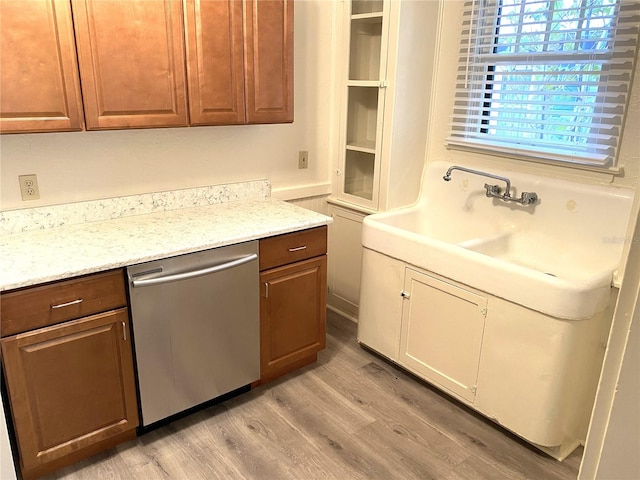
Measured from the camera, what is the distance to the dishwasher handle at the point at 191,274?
1.93 meters

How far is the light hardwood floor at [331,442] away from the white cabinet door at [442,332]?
0.16 m

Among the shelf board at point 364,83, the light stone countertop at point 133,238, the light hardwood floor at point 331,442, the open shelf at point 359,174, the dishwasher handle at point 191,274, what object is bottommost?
the light hardwood floor at point 331,442

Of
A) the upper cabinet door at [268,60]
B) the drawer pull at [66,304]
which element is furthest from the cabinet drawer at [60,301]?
the upper cabinet door at [268,60]

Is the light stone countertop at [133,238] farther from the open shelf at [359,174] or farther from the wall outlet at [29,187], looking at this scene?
the open shelf at [359,174]

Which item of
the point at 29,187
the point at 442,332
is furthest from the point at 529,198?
the point at 29,187

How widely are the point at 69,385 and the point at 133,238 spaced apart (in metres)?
0.62

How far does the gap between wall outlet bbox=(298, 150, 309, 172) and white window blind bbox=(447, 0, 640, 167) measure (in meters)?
0.86

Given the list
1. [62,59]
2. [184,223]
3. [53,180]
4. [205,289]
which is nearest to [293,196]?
[184,223]

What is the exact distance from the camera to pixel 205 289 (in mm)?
2117

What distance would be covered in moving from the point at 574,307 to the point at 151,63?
1.92 metres

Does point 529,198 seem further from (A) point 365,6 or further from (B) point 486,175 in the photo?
(A) point 365,6

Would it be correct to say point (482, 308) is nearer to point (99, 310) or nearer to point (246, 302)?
point (246, 302)

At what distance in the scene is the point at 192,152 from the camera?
259 cm

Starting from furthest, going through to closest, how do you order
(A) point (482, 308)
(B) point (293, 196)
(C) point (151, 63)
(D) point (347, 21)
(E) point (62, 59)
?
(B) point (293, 196) < (D) point (347, 21) < (A) point (482, 308) < (C) point (151, 63) < (E) point (62, 59)
